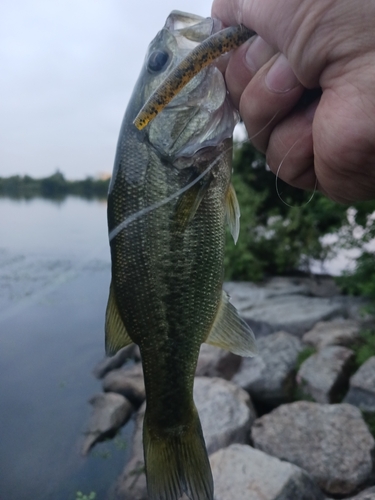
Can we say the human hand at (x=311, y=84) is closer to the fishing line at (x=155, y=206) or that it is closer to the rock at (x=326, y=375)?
the fishing line at (x=155, y=206)

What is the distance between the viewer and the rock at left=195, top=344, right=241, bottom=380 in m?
5.38

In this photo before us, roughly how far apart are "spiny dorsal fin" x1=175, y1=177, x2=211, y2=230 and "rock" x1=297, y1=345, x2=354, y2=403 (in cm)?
370

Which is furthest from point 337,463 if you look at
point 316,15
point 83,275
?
point 83,275

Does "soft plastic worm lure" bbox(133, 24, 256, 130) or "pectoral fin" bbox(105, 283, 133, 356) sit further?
"pectoral fin" bbox(105, 283, 133, 356)

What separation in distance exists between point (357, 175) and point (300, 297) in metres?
6.52

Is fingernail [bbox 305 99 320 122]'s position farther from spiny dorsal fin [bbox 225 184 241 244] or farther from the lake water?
the lake water

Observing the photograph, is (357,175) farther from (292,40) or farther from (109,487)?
(109,487)

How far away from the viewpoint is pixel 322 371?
15.9 feet

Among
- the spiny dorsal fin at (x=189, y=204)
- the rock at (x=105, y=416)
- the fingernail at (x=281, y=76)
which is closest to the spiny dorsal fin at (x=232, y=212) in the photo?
the spiny dorsal fin at (x=189, y=204)

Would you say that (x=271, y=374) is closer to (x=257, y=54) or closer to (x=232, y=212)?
(x=232, y=212)

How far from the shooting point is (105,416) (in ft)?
14.7

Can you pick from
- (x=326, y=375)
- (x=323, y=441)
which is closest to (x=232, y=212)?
(x=323, y=441)

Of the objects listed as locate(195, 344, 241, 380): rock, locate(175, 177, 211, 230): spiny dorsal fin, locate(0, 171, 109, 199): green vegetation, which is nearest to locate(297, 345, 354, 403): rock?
locate(195, 344, 241, 380): rock

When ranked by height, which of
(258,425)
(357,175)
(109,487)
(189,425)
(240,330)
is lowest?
(109,487)
